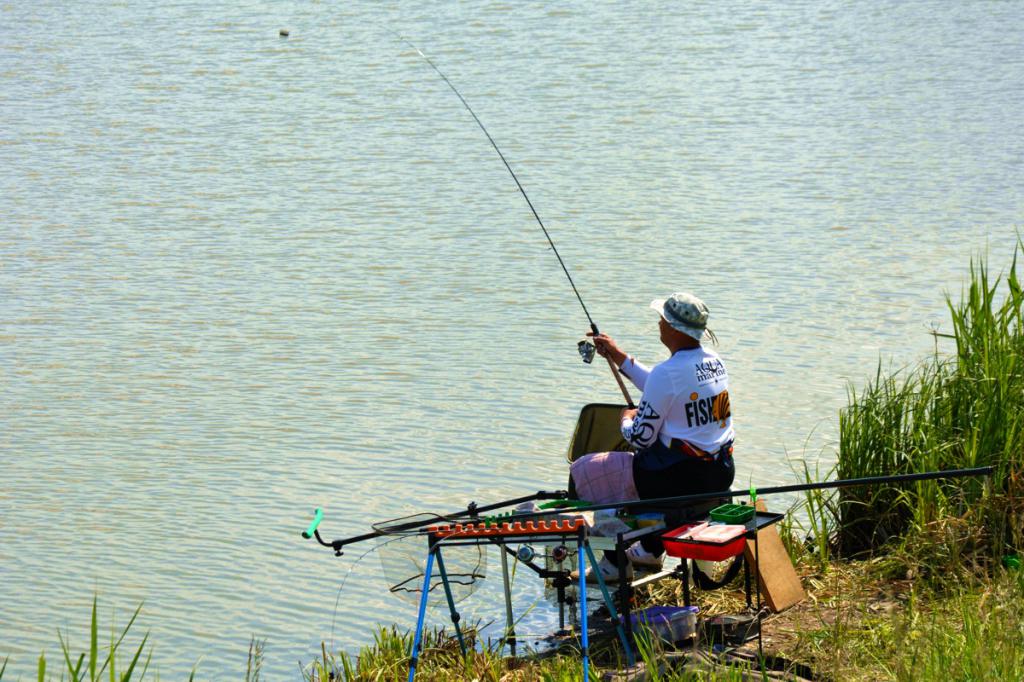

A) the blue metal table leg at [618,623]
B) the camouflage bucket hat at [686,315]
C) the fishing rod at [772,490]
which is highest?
the camouflage bucket hat at [686,315]

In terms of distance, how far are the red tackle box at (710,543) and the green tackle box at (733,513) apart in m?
0.03

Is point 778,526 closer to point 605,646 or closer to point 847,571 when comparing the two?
point 847,571

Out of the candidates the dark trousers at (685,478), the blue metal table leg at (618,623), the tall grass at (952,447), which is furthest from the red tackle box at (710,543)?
the tall grass at (952,447)

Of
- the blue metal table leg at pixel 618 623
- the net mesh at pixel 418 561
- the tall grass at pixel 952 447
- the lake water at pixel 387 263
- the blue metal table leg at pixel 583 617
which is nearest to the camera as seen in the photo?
the blue metal table leg at pixel 583 617

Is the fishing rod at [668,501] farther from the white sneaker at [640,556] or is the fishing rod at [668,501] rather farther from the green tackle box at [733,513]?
the white sneaker at [640,556]

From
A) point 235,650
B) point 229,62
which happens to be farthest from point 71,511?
point 229,62

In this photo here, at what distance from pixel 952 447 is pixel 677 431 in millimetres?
1179

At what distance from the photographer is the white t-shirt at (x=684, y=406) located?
489cm

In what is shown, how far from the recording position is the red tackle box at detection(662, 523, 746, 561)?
423 cm

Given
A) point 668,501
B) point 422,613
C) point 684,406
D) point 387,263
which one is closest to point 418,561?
point 422,613

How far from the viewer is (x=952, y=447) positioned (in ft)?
17.9

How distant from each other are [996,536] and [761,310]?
15.0 feet

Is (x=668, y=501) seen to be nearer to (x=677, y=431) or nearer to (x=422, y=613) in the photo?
(x=677, y=431)

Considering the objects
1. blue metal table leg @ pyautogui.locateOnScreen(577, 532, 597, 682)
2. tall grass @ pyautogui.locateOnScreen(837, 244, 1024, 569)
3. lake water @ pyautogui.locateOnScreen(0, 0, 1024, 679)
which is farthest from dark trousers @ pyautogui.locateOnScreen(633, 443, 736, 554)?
lake water @ pyautogui.locateOnScreen(0, 0, 1024, 679)
